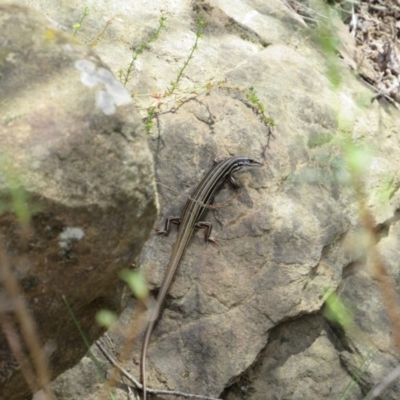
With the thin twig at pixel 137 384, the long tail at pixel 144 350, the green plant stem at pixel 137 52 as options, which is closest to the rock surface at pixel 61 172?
the thin twig at pixel 137 384

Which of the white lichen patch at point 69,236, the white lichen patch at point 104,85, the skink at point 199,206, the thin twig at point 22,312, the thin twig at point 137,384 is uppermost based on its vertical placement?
the white lichen patch at point 104,85

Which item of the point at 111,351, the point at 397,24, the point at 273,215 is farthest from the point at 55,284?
the point at 397,24

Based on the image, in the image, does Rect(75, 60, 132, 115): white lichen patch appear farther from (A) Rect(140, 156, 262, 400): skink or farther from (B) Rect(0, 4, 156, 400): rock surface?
(A) Rect(140, 156, 262, 400): skink

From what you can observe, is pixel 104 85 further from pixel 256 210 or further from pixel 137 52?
pixel 137 52

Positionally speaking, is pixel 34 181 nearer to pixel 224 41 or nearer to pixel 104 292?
pixel 104 292

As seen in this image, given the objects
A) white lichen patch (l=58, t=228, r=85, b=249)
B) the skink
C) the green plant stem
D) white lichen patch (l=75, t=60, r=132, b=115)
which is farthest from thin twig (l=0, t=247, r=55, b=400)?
the green plant stem

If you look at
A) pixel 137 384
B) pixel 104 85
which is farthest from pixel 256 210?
pixel 104 85

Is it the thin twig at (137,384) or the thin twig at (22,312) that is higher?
the thin twig at (22,312)

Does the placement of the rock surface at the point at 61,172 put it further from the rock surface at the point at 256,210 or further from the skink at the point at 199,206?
the skink at the point at 199,206
